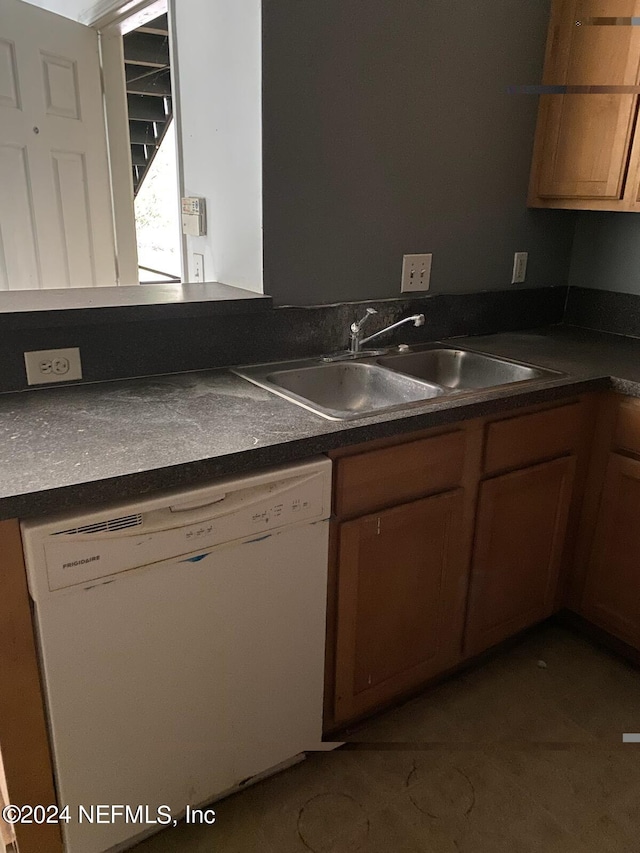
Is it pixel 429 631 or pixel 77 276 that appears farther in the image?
pixel 77 276

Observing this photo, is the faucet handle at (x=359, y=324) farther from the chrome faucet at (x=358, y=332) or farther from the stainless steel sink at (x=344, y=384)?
the stainless steel sink at (x=344, y=384)

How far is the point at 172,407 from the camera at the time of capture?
1458 mm

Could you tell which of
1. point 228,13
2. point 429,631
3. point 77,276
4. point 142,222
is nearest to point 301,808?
point 429,631

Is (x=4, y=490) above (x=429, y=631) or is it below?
above

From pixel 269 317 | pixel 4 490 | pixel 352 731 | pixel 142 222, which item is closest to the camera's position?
pixel 4 490

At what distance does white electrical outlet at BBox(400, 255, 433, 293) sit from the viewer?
206 centimetres

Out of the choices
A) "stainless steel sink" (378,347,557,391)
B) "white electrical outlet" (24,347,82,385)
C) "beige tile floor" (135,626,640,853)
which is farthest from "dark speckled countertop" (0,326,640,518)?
"beige tile floor" (135,626,640,853)

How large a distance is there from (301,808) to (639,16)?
2.29 meters

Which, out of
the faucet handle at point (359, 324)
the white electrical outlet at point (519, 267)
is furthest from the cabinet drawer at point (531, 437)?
the white electrical outlet at point (519, 267)

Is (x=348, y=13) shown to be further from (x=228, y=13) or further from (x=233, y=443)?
(x=233, y=443)

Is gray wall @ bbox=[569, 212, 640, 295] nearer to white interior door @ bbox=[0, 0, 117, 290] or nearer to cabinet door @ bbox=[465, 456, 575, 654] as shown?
cabinet door @ bbox=[465, 456, 575, 654]

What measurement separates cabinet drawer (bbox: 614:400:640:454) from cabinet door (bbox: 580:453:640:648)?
0.04 m

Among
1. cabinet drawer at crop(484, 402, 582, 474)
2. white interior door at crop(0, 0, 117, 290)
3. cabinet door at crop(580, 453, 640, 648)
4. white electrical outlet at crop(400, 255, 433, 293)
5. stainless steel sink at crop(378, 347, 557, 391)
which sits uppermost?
white interior door at crop(0, 0, 117, 290)

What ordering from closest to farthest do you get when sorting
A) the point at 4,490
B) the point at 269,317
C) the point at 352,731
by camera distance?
the point at 4,490, the point at 352,731, the point at 269,317
